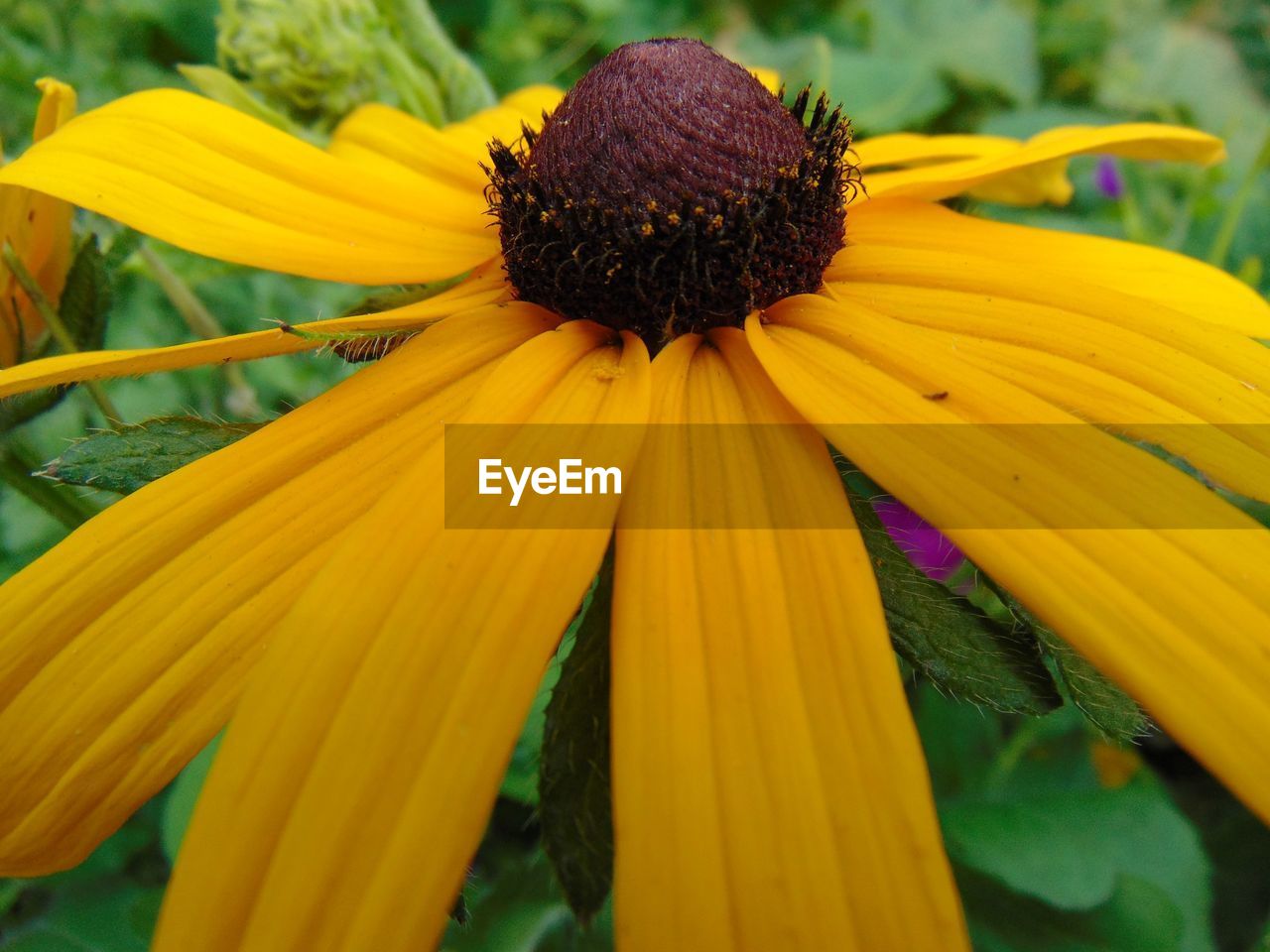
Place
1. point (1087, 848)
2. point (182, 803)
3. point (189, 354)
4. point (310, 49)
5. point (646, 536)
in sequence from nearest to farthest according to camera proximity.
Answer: point (646, 536) < point (189, 354) < point (182, 803) < point (1087, 848) < point (310, 49)

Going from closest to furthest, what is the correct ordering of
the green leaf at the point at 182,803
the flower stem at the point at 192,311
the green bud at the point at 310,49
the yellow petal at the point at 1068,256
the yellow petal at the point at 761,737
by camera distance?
the yellow petal at the point at 761,737
the yellow petal at the point at 1068,256
the green leaf at the point at 182,803
the flower stem at the point at 192,311
the green bud at the point at 310,49

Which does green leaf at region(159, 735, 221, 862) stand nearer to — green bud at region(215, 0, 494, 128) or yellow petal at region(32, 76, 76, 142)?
yellow petal at region(32, 76, 76, 142)

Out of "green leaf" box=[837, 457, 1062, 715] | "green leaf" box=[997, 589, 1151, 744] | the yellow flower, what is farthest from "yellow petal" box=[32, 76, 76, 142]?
"green leaf" box=[997, 589, 1151, 744]

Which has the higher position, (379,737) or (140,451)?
(140,451)

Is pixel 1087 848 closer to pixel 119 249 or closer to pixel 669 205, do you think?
pixel 669 205

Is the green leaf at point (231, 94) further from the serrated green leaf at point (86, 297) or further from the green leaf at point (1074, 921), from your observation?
the green leaf at point (1074, 921)

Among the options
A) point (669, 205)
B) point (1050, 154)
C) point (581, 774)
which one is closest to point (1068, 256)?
point (1050, 154)

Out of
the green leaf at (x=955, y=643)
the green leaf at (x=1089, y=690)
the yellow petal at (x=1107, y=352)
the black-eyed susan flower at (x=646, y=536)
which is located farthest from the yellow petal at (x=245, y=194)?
the green leaf at (x=1089, y=690)
